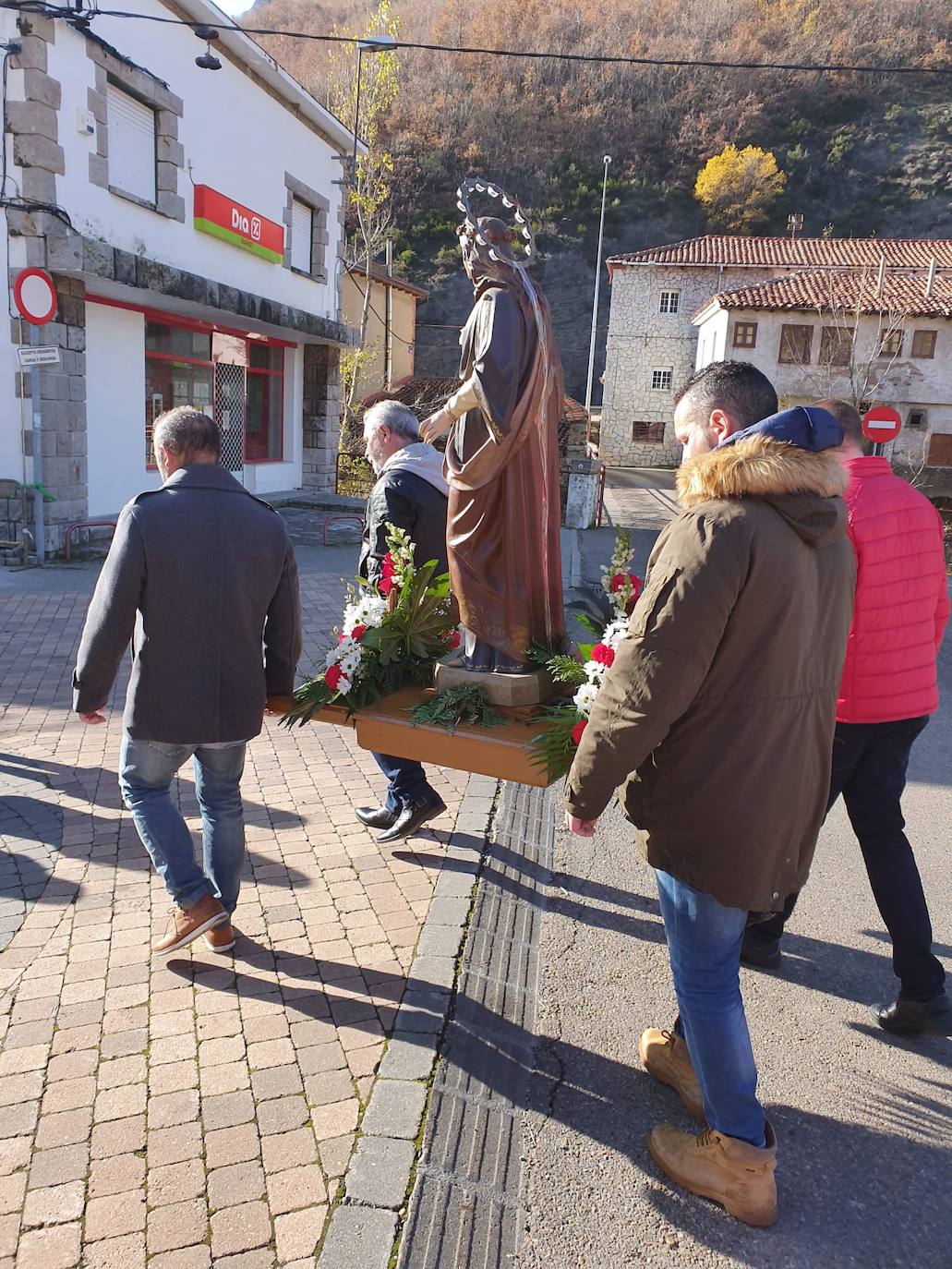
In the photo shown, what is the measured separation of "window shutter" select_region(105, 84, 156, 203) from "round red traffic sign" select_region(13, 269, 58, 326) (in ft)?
10.7

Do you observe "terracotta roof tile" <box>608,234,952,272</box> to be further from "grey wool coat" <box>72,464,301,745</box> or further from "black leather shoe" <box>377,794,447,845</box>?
"grey wool coat" <box>72,464,301,745</box>

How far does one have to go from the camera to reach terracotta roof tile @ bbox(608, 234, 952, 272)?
3822 cm

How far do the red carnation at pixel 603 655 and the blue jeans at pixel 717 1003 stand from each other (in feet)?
2.66

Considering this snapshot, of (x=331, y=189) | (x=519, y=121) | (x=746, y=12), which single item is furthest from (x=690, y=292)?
(x=746, y=12)

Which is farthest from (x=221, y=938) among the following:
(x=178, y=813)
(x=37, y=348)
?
(x=37, y=348)

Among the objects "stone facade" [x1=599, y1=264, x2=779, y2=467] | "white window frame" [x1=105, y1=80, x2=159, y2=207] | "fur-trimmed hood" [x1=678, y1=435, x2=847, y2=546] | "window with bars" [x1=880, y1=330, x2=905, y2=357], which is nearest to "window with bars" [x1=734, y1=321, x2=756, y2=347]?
"window with bars" [x1=880, y1=330, x2=905, y2=357]

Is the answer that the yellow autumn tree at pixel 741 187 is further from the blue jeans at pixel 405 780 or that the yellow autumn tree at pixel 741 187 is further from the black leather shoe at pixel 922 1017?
the black leather shoe at pixel 922 1017

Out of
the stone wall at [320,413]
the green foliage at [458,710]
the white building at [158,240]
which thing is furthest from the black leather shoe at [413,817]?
the stone wall at [320,413]

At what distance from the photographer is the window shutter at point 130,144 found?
39.5ft

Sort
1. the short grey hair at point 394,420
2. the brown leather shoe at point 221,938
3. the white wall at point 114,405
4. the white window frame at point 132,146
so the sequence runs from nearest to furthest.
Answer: the brown leather shoe at point 221,938 < the short grey hair at point 394,420 < the white window frame at point 132,146 < the white wall at point 114,405

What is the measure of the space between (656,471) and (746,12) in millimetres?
56352

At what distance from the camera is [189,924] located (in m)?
3.18

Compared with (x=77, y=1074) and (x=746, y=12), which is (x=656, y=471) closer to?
(x=77, y=1074)

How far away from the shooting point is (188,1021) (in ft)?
9.64
